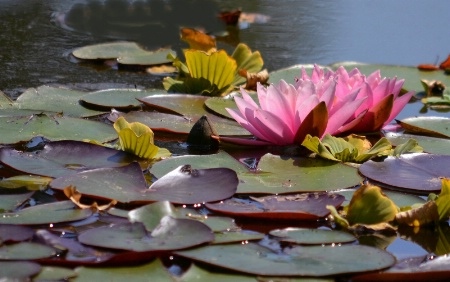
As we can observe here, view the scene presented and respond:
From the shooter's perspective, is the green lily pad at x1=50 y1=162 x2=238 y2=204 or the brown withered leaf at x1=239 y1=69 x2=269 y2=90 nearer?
the green lily pad at x1=50 y1=162 x2=238 y2=204

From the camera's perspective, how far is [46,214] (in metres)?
1.30

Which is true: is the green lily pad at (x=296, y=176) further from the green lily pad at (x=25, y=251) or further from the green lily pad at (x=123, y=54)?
the green lily pad at (x=123, y=54)

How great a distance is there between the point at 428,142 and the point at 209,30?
142 centimetres

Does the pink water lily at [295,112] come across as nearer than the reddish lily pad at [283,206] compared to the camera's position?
No

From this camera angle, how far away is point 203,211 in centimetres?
137

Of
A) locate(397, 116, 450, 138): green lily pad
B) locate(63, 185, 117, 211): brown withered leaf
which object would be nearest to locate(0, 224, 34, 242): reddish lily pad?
locate(63, 185, 117, 211): brown withered leaf

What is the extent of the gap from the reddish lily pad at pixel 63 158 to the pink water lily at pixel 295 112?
29 centimetres

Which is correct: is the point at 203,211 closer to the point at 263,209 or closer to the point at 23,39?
the point at 263,209

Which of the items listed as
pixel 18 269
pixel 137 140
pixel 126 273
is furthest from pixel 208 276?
pixel 137 140

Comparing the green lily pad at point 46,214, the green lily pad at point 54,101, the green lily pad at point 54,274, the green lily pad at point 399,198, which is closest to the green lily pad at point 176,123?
the green lily pad at point 54,101

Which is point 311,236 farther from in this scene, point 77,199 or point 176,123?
point 176,123

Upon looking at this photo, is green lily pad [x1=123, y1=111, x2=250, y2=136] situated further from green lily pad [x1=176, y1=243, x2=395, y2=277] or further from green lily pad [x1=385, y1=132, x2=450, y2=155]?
green lily pad [x1=176, y1=243, x2=395, y2=277]

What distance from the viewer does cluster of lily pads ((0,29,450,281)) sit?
116 centimetres

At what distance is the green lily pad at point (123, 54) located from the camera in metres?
2.50
